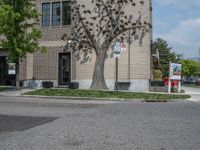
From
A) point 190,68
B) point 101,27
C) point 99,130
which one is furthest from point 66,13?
point 190,68

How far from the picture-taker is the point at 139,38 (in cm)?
3019

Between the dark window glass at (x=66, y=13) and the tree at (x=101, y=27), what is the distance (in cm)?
52

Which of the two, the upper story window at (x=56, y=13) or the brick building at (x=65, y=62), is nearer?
the brick building at (x=65, y=62)

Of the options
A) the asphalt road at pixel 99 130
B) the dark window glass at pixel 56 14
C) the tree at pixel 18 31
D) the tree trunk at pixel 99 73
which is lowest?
the asphalt road at pixel 99 130

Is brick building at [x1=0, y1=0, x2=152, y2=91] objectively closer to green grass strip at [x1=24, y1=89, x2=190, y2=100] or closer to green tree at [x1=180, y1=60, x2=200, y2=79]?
green grass strip at [x1=24, y1=89, x2=190, y2=100]

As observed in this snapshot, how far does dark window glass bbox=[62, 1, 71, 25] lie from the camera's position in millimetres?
31611

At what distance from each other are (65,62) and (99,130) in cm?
2135

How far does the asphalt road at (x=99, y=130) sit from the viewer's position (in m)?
9.04

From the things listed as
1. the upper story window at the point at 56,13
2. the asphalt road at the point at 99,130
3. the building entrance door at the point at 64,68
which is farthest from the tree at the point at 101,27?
the asphalt road at the point at 99,130

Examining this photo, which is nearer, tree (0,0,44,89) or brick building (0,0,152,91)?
tree (0,0,44,89)

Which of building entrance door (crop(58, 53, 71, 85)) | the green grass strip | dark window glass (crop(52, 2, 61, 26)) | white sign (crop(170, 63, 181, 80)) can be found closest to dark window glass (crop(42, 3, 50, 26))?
dark window glass (crop(52, 2, 61, 26))

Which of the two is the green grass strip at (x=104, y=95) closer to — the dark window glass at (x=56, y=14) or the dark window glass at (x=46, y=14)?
the dark window glass at (x=56, y=14)

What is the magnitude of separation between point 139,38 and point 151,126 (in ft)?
62.0

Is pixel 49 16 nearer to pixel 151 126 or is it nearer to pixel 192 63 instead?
pixel 151 126
